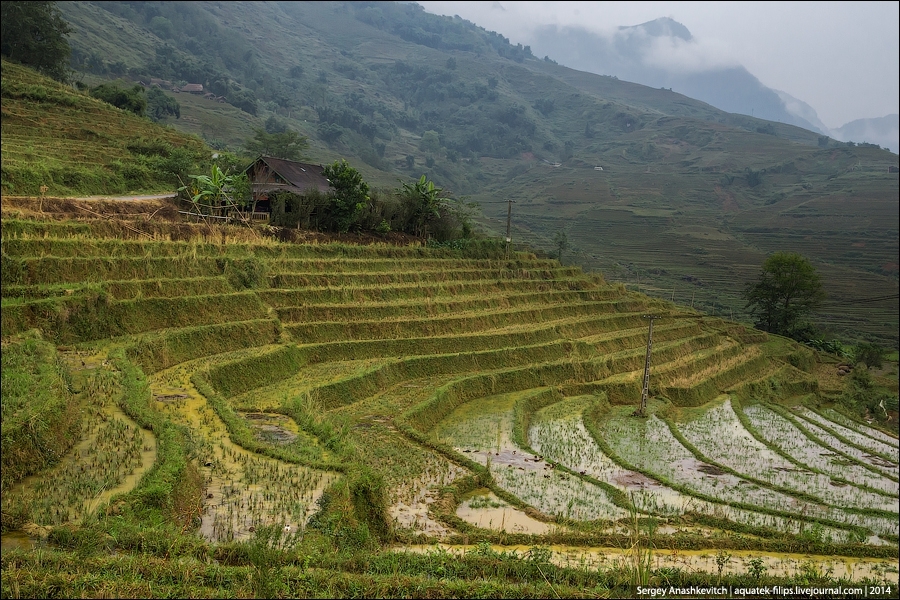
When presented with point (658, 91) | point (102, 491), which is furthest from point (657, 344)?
point (658, 91)

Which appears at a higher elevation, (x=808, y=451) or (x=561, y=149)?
(x=561, y=149)

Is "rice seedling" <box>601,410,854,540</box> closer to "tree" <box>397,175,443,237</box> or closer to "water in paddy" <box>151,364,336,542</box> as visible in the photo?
"water in paddy" <box>151,364,336,542</box>

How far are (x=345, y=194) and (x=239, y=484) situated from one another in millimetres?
19403

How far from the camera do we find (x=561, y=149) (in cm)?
11781

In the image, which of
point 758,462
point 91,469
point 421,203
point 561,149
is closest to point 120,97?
point 421,203

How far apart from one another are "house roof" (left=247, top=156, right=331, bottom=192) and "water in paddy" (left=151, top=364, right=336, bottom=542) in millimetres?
17261

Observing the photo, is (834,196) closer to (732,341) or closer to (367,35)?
(732,341)

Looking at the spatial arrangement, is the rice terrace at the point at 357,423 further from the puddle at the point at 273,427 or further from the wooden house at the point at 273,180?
the wooden house at the point at 273,180

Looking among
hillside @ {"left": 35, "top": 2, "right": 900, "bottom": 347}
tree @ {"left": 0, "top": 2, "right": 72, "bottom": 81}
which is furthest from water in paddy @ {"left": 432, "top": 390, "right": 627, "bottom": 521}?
hillside @ {"left": 35, "top": 2, "right": 900, "bottom": 347}

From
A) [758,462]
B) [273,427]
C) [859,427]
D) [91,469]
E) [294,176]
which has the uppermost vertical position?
[294,176]

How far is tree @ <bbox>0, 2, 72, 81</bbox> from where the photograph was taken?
3066cm

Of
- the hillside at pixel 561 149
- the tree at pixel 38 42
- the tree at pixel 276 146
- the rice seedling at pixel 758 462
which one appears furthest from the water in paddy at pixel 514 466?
the tree at pixel 276 146

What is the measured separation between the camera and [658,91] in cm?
17212

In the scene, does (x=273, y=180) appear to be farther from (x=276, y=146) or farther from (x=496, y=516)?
(x=276, y=146)
